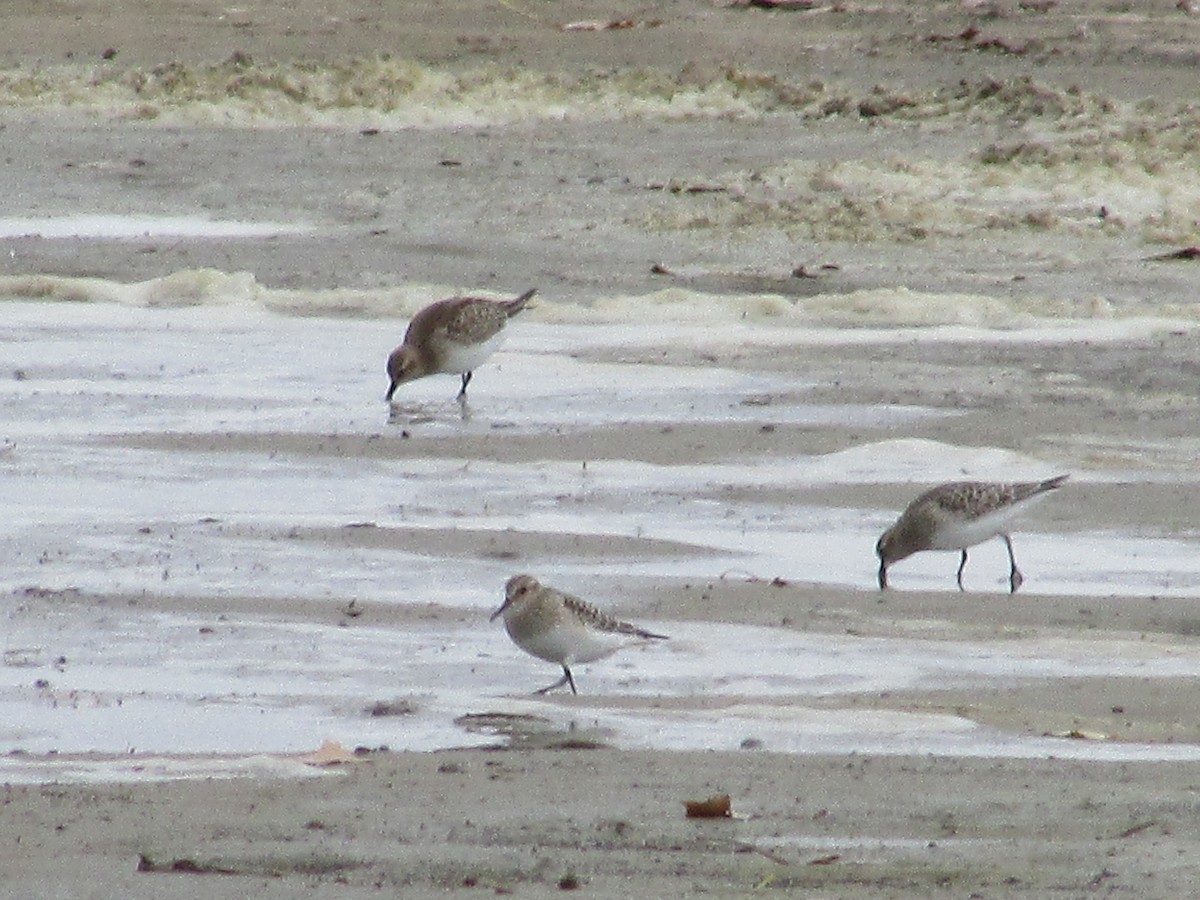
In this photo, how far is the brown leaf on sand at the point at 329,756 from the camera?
20.6 ft

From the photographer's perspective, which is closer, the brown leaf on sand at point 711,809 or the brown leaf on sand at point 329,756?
the brown leaf on sand at point 711,809

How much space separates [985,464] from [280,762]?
5.18 m

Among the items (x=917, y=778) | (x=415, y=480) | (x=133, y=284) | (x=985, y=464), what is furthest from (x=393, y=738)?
(x=133, y=284)

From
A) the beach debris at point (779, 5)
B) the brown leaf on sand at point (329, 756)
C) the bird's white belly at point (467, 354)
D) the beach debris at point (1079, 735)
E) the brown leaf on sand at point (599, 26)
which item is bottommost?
the bird's white belly at point (467, 354)

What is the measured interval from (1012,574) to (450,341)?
13.6 ft

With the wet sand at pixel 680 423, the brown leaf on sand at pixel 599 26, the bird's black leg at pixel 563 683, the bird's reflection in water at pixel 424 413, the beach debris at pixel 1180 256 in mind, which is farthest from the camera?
the brown leaf on sand at pixel 599 26

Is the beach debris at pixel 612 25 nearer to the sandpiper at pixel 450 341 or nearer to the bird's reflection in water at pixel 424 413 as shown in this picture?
the sandpiper at pixel 450 341

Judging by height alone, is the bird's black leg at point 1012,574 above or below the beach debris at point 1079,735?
below

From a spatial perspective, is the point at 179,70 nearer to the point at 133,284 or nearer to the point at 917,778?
the point at 133,284

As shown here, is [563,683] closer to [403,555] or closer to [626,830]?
[403,555]

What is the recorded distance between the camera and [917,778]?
616cm

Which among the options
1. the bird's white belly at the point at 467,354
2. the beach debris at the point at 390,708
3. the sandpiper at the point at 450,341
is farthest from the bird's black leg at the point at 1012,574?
the sandpiper at the point at 450,341

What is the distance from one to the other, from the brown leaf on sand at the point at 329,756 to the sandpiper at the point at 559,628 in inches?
41.0

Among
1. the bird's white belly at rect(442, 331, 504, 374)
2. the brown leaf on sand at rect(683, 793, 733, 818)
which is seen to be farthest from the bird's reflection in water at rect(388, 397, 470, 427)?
the brown leaf on sand at rect(683, 793, 733, 818)
